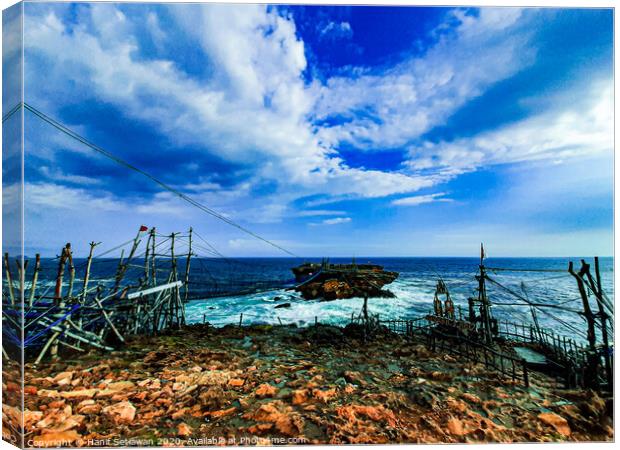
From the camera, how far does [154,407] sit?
465 centimetres

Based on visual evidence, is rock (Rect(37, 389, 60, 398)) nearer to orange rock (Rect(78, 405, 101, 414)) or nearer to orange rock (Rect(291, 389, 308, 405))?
orange rock (Rect(78, 405, 101, 414))

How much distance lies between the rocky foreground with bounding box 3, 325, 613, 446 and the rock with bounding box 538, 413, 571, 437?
16mm

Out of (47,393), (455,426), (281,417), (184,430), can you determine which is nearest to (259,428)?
(281,417)

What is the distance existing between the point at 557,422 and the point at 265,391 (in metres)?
5.51

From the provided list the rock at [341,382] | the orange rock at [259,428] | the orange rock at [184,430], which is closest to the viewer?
the orange rock at [184,430]

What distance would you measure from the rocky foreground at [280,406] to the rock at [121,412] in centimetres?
2

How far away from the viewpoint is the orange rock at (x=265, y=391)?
5.22 metres

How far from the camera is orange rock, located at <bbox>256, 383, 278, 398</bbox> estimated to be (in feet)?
17.1

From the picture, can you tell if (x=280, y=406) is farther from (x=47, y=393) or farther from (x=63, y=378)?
(x=63, y=378)

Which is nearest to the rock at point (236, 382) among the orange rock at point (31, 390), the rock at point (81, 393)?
the rock at point (81, 393)

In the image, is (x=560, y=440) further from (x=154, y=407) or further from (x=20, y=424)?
(x=20, y=424)

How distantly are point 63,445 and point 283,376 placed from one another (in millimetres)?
3945

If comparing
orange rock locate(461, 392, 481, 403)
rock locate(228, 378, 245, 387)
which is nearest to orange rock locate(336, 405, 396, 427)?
orange rock locate(461, 392, 481, 403)

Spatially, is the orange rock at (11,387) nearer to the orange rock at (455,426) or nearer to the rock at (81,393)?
the rock at (81,393)
